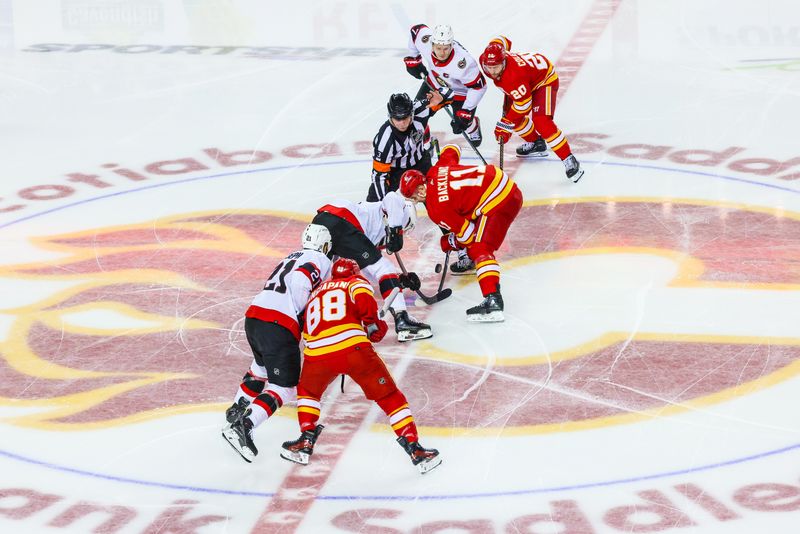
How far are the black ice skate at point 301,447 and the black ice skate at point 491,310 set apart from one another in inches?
62.6

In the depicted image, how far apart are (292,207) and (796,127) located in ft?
12.4

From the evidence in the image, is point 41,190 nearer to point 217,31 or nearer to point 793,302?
point 217,31

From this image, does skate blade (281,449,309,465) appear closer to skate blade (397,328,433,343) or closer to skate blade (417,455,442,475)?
skate blade (417,455,442,475)

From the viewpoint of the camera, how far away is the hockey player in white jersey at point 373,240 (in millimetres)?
6617

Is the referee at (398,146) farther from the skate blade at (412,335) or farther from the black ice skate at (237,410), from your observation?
the black ice skate at (237,410)

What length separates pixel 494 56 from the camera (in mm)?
8469

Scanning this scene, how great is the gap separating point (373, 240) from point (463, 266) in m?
0.82

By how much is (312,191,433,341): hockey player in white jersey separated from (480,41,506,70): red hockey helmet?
6.49 ft

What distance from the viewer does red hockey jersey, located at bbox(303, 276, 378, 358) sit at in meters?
5.45

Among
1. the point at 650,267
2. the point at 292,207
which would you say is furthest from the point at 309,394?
the point at 292,207

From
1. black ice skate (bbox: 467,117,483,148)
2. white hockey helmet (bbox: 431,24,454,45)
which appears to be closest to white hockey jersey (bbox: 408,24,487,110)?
white hockey helmet (bbox: 431,24,454,45)

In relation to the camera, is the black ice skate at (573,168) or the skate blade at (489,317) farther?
the black ice skate at (573,168)

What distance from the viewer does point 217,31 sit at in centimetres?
1290

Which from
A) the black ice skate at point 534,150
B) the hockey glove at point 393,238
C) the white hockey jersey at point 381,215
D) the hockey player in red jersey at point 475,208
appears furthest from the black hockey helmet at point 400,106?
the black ice skate at point 534,150
